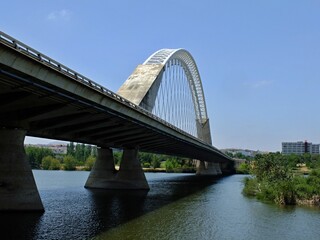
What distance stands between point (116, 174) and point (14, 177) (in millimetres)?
30306

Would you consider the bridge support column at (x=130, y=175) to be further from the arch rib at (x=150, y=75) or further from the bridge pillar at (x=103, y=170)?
the arch rib at (x=150, y=75)

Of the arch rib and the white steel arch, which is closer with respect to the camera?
the arch rib

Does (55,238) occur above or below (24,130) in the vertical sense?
below

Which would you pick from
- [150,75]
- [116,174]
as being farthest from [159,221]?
[150,75]

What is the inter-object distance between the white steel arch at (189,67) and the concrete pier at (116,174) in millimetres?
21115

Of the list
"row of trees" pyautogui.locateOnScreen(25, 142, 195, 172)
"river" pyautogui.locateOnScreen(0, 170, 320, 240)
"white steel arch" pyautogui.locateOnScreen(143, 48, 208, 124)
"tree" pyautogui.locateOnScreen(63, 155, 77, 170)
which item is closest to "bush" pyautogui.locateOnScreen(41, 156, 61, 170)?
"row of trees" pyautogui.locateOnScreen(25, 142, 195, 172)

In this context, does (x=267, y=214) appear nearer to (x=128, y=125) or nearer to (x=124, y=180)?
(x=128, y=125)

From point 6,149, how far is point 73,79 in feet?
25.4

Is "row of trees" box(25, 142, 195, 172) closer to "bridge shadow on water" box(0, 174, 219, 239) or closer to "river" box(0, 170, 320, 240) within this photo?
"bridge shadow on water" box(0, 174, 219, 239)

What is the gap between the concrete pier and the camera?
5741 centimetres

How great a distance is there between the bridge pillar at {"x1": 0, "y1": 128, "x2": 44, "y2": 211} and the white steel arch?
4483cm

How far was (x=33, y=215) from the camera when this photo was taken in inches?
1138

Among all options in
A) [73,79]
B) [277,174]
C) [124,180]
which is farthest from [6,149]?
[277,174]

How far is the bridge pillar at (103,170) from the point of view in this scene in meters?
57.7
